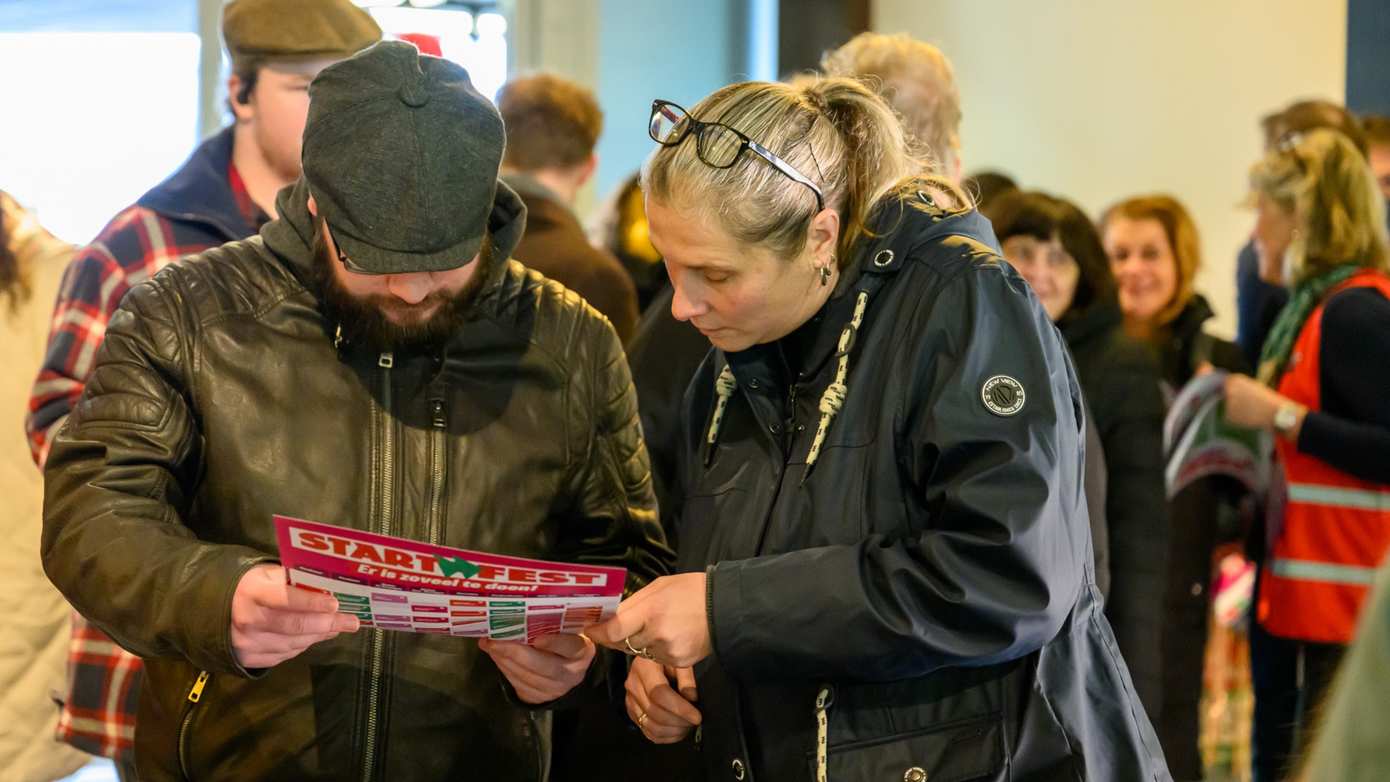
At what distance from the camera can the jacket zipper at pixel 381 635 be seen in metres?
1.92

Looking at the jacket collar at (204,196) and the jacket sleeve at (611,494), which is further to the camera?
the jacket collar at (204,196)

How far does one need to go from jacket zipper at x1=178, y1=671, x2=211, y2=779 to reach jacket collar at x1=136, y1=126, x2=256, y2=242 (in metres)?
1.06

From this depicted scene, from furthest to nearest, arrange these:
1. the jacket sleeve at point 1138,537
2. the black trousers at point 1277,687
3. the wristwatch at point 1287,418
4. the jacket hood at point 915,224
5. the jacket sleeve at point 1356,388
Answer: the black trousers at point 1277,687
the wristwatch at point 1287,418
the jacket sleeve at point 1356,388
the jacket sleeve at point 1138,537
the jacket hood at point 915,224

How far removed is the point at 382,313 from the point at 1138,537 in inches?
75.3

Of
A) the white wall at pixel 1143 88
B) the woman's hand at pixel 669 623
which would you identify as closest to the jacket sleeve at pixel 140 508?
the woman's hand at pixel 669 623

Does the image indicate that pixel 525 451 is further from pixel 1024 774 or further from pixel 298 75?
pixel 298 75

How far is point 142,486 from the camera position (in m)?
1.82

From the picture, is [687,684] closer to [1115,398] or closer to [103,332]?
[103,332]

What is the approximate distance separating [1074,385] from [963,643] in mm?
374

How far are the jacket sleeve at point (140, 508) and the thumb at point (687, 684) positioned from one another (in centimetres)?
54

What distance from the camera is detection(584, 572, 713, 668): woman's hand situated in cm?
171

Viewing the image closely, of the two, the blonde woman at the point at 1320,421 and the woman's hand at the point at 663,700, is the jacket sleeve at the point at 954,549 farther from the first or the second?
the blonde woman at the point at 1320,421

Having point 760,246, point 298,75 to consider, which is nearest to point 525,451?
point 760,246

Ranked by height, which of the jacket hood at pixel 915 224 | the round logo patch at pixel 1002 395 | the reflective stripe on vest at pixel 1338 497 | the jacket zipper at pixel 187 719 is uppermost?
the jacket hood at pixel 915 224
